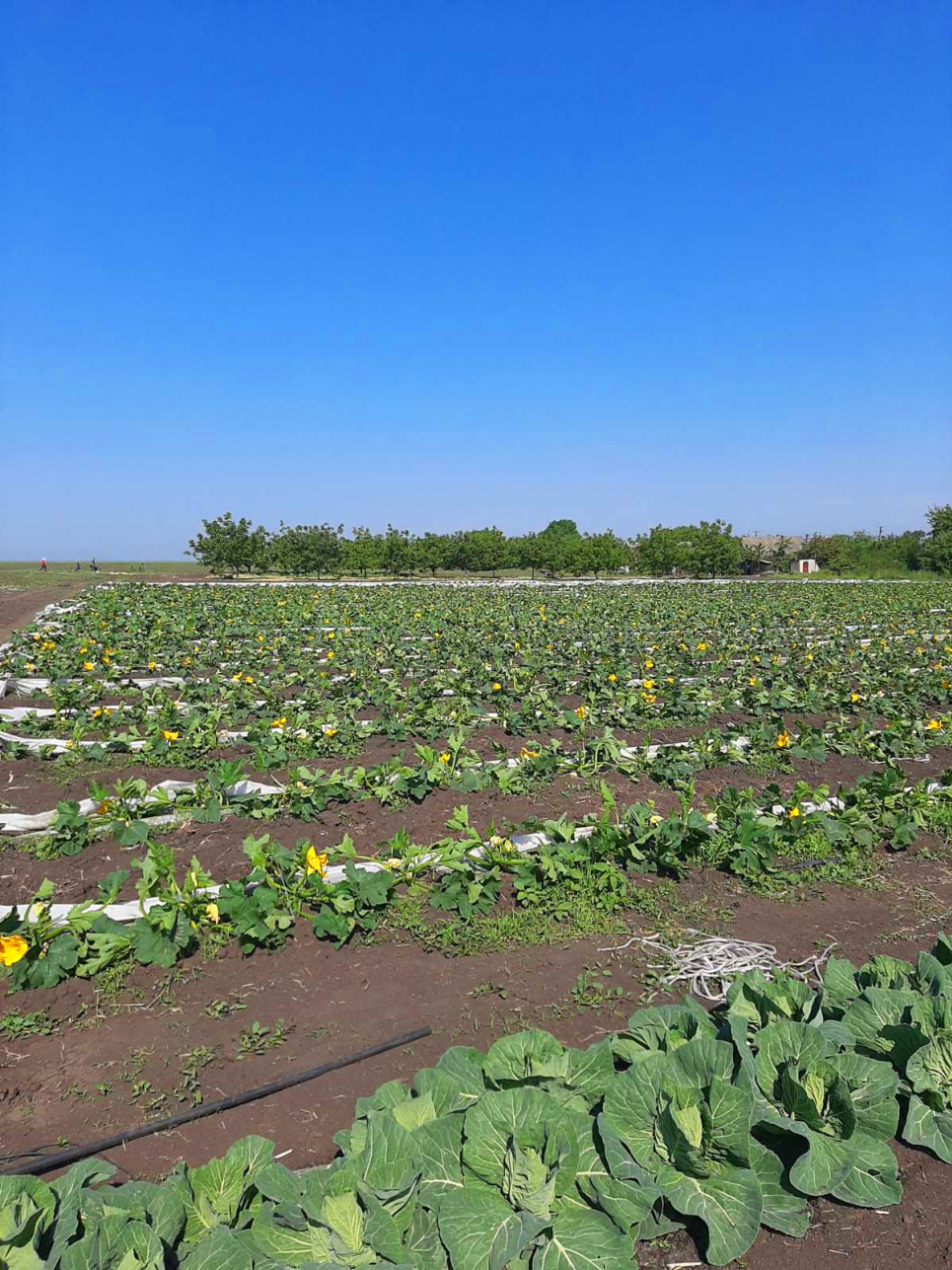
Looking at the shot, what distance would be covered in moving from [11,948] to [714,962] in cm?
329

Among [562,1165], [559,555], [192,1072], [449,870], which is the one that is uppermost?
[559,555]

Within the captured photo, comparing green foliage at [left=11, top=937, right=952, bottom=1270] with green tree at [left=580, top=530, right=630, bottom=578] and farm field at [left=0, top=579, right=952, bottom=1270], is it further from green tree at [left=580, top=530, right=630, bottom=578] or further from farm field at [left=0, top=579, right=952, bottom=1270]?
green tree at [left=580, top=530, right=630, bottom=578]

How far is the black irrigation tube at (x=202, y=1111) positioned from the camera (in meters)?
2.63

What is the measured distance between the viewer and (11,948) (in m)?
3.34

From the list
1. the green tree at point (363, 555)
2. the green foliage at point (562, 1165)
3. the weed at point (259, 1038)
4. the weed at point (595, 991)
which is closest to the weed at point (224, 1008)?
the weed at point (259, 1038)

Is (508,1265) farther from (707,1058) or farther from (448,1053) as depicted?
(707,1058)

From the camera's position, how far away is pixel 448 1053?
2.60m

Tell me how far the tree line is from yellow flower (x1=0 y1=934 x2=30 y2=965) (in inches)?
1629

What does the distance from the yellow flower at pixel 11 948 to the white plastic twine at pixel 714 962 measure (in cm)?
274

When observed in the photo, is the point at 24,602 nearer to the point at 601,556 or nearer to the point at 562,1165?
the point at 562,1165

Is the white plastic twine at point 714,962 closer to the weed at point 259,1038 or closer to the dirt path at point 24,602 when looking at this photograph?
the weed at point 259,1038

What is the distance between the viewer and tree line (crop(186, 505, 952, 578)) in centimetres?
4400

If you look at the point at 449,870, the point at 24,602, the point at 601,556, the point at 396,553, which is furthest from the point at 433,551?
the point at 449,870

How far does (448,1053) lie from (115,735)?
19.7ft
